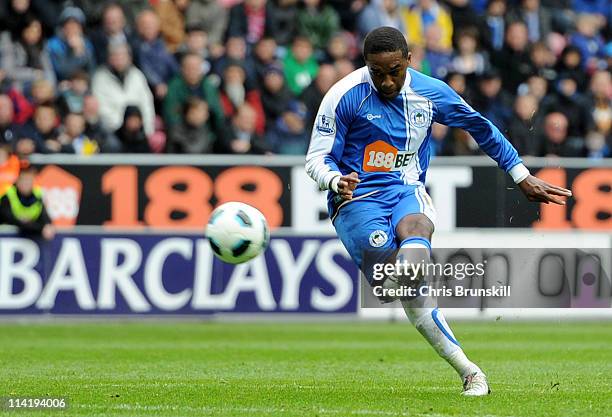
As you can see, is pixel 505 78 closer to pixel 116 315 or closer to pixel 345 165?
pixel 116 315

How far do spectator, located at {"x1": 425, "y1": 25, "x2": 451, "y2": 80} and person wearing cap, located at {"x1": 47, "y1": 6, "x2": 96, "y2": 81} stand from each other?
5.09m

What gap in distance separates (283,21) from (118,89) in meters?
3.25

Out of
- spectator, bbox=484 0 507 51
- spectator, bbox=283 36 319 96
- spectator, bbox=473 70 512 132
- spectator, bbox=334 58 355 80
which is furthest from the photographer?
spectator, bbox=484 0 507 51

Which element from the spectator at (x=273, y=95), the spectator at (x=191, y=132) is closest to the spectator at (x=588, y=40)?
the spectator at (x=273, y=95)

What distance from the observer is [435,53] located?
2131cm

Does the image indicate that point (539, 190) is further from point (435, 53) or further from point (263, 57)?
point (435, 53)

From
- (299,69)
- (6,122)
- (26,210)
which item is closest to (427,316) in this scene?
(26,210)

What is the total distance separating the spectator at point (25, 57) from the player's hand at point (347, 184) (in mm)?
10990

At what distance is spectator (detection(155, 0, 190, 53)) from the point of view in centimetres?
2088

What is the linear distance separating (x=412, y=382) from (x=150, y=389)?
6.82 ft

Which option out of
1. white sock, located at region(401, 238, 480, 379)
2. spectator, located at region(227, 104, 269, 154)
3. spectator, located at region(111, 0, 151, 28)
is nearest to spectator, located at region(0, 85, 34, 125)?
spectator, located at region(111, 0, 151, 28)

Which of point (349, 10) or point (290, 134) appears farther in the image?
point (349, 10)

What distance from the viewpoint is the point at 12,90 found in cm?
1903

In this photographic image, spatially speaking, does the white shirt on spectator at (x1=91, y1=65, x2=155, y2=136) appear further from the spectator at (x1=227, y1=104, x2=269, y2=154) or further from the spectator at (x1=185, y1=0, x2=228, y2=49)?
the spectator at (x1=185, y1=0, x2=228, y2=49)
